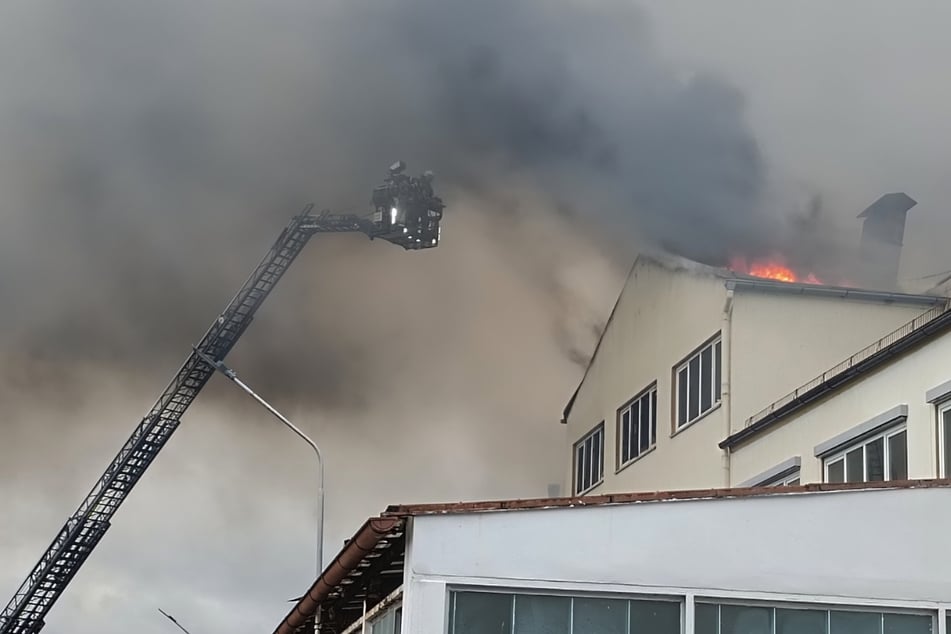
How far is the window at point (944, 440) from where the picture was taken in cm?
1745

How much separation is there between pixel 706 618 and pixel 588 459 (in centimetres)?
2116

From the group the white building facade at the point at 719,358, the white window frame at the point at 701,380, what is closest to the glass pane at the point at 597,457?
the white building facade at the point at 719,358

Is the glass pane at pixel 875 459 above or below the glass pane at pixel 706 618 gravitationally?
above

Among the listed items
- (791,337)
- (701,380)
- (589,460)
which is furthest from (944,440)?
(589,460)

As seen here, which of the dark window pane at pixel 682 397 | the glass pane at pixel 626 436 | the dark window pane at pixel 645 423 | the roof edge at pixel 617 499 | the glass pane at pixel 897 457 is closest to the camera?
the roof edge at pixel 617 499

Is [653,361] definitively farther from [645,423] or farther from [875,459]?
[875,459]

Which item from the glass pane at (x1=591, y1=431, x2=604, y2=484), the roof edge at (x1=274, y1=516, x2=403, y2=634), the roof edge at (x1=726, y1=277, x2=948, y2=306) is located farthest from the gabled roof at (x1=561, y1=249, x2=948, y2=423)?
the roof edge at (x1=274, y1=516, x2=403, y2=634)

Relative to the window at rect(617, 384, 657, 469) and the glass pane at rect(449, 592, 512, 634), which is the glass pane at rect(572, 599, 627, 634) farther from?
the window at rect(617, 384, 657, 469)

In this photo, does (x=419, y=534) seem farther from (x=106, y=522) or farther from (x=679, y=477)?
(x=106, y=522)

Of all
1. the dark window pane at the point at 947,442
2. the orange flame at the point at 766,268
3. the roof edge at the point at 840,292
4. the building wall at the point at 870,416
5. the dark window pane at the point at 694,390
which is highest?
the orange flame at the point at 766,268

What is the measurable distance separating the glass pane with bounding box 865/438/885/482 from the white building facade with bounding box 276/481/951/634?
5.54 metres

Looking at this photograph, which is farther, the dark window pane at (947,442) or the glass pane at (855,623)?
the dark window pane at (947,442)

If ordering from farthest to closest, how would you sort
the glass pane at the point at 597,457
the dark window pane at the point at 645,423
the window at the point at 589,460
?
the window at the point at 589,460 < the glass pane at the point at 597,457 < the dark window pane at the point at 645,423

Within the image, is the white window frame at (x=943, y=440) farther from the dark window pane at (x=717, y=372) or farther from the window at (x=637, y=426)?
the window at (x=637, y=426)
